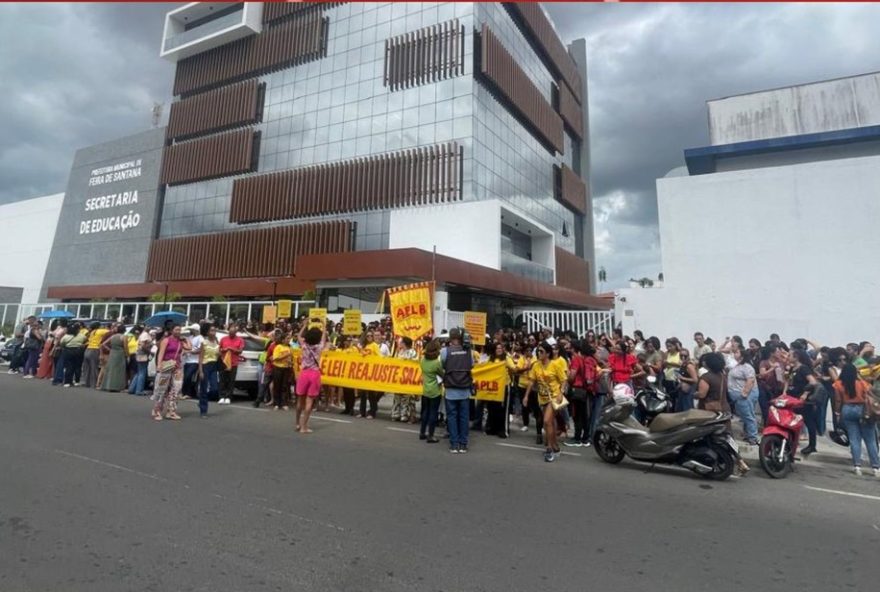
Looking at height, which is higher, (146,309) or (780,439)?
(146,309)

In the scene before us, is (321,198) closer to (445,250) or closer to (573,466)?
Answer: (445,250)

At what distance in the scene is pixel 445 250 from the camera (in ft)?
89.7

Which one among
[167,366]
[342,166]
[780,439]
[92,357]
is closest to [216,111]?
[342,166]

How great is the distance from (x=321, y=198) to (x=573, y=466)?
93.6 ft

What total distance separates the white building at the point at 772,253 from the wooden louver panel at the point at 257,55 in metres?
29.8

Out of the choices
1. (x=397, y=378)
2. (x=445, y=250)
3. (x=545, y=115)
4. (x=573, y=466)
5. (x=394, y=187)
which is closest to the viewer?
(x=573, y=466)

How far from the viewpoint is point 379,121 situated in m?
31.2

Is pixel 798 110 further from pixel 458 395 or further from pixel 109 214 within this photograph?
pixel 109 214

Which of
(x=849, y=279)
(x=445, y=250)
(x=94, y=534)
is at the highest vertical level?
(x=445, y=250)

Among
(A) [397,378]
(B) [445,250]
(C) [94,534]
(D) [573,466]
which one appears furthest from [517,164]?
(C) [94,534]

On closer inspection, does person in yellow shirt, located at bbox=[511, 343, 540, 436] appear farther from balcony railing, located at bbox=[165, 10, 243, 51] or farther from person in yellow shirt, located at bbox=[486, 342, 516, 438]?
balcony railing, located at bbox=[165, 10, 243, 51]

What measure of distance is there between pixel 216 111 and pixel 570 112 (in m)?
31.6

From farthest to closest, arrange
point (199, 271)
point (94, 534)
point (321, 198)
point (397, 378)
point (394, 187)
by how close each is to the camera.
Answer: point (199, 271)
point (321, 198)
point (394, 187)
point (397, 378)
point (94, 534)

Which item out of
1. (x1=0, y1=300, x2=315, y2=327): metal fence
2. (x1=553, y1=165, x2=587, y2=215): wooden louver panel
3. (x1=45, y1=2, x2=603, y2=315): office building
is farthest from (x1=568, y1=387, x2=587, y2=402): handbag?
(x1=553, y1=165, x2=587, y2=215): wooden louver panel
